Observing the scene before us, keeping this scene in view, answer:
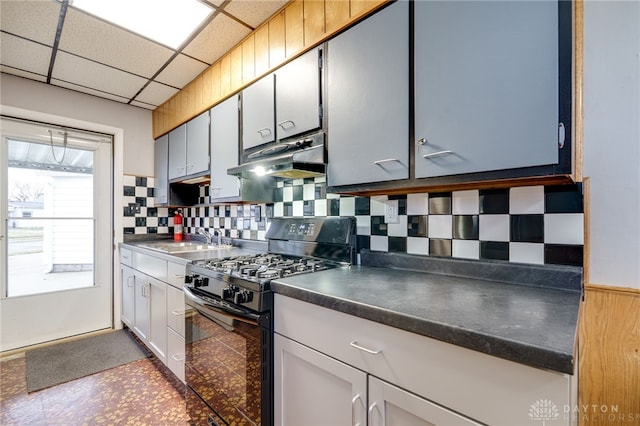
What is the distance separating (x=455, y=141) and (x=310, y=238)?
97 cm

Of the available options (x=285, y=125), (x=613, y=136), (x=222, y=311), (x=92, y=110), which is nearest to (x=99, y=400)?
(x=222, y=311)

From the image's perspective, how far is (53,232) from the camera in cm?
275

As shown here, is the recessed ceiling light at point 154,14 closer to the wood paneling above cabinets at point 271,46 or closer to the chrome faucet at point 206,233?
the wood paneling above cabinets at point 271,46

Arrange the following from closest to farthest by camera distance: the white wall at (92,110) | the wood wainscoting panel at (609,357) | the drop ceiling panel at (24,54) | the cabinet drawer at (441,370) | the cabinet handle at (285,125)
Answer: the cabinet drawer at (441,370) → the wood wainscoting panel at (609,357) → the cabinet handle at (285,125) → the drop ceiling panel at (24,54) → the white wall at (92,110)

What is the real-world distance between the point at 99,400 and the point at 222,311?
132 centimetres

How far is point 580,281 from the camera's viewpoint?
1.00 metres

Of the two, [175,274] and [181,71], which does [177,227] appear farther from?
[181,71]

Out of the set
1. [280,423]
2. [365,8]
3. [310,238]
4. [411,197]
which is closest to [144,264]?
[310,238]

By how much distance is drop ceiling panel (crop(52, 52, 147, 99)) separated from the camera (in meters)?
2.21

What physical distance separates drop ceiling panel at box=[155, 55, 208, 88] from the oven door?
1.69 m

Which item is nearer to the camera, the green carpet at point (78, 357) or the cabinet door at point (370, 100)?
the cabinet door at point (370, 100)

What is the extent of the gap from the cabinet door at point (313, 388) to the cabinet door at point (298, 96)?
1.04 metres

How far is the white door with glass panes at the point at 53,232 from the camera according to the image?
2521 mm

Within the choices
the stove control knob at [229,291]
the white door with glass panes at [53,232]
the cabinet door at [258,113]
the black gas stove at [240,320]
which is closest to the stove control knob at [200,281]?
the black gas stove at [240,320]
